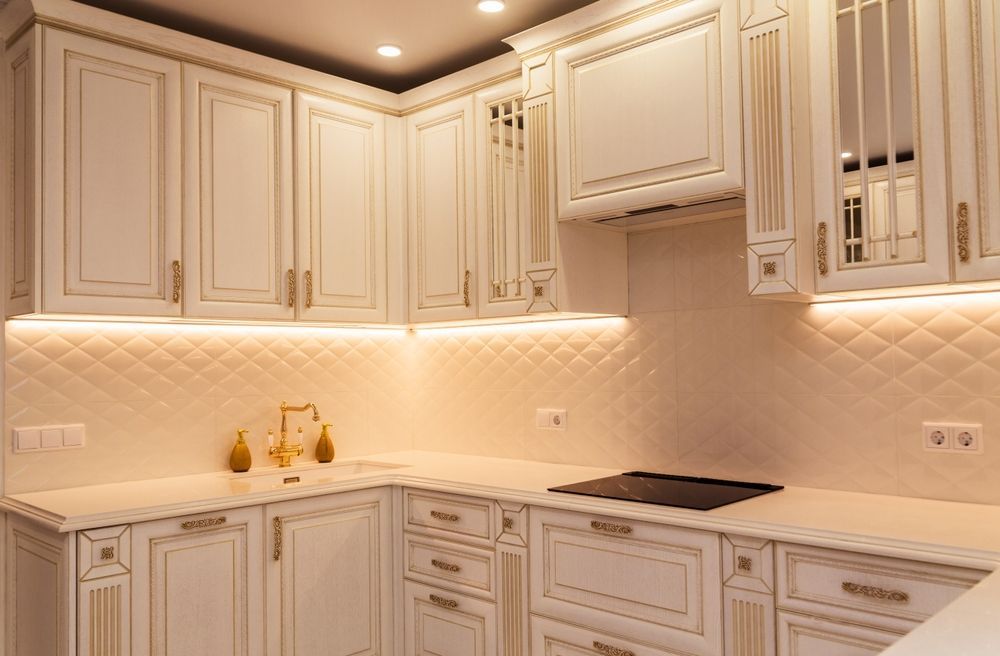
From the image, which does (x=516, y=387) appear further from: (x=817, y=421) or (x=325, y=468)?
(x=817, y=421)

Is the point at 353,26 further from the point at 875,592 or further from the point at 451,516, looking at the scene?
the point at 875,592

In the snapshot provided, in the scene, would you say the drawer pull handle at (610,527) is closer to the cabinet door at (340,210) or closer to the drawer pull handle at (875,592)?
the drawer pull handle at (875,592)

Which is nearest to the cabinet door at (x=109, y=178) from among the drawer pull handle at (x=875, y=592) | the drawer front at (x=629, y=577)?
the drawer front at (x=629, y=577)

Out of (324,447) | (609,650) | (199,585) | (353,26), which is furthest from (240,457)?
(353,26)

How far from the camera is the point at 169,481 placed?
2.99 m

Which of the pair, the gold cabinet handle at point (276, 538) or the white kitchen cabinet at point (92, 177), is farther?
the gold cabinet handle at point (276, 538)

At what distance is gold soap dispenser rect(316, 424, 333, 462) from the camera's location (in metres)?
3.46

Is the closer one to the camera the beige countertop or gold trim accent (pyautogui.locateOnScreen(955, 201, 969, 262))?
the beige countertop

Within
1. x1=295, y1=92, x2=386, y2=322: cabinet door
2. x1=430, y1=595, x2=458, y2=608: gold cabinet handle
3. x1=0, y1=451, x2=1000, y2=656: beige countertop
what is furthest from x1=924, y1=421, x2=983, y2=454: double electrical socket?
x1=295, y1=92, x2=386, y2=322: cabinet door

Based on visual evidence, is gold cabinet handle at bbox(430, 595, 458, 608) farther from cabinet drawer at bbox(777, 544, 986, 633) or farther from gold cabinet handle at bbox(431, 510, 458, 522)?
cabinet drawer at bbox(777, 544, 986, 633)

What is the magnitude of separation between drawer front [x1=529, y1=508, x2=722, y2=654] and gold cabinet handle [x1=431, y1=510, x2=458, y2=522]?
1.19ft

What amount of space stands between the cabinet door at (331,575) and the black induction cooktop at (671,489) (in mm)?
804

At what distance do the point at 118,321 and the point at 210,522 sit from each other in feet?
2.84

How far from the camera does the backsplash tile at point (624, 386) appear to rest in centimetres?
240
